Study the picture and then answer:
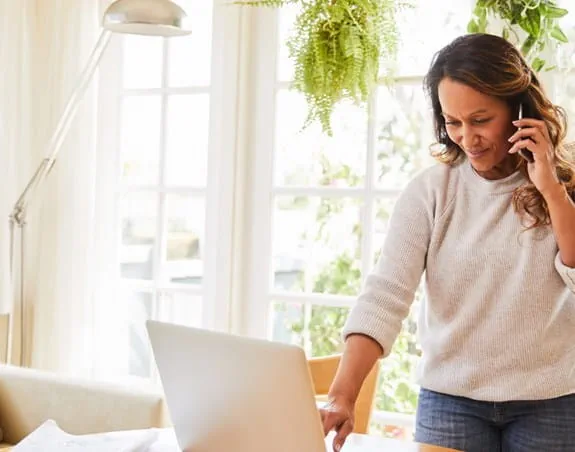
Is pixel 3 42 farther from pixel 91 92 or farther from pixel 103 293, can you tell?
pixel 103 293

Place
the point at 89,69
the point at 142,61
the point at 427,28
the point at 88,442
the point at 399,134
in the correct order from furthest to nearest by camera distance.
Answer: the point at 142,61 < the point at 89,69 < the point at 399,134 < the point at 427,28 < the point at 88,442

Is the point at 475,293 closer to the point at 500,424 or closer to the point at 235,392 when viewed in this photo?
the point at 500,424

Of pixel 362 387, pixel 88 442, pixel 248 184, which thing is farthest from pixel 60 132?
pixel 88 442

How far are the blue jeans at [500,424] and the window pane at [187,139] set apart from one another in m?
1.85

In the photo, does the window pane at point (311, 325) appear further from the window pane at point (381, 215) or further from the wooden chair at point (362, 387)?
the wooden chair at point (362, 387)

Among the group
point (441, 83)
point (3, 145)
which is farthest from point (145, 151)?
point (441, 83)

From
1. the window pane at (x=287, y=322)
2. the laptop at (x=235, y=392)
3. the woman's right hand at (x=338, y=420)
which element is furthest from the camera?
the window pane at (x=287, y=322)

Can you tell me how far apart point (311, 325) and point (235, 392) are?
74.0 inches

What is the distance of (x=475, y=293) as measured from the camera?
1.78 m

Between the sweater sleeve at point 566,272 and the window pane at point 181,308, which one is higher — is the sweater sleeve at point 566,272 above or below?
above

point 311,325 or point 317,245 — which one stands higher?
point 317,245

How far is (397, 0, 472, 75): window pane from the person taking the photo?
2988 mm

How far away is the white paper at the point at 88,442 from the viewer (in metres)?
1.91

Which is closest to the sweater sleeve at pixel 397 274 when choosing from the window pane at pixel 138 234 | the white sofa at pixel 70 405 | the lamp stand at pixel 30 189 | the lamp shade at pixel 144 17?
the lamp shade at pixel 144 17
